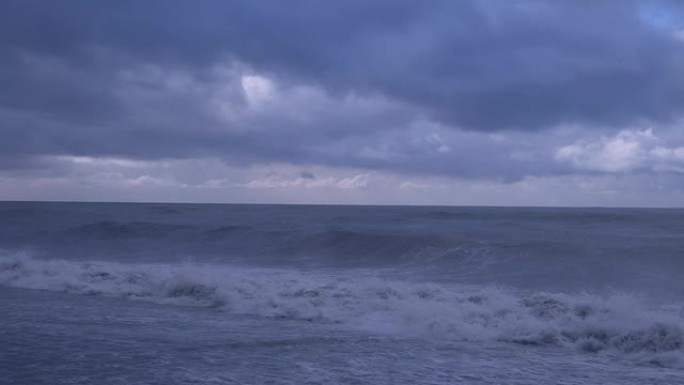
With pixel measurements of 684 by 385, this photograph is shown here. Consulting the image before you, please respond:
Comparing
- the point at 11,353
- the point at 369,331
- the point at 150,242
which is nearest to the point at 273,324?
the point at 369,331

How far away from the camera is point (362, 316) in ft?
47.0

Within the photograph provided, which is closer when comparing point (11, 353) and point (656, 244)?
point (11, 353)

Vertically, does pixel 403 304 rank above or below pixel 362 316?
above

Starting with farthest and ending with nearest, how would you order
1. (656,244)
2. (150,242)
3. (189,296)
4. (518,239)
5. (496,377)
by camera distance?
(150,242), (518,239), (656,244), (189,296), (496,377)

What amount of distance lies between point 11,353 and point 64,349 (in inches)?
Result: 27.2

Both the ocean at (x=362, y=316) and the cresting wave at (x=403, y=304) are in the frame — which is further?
the cresting wave at (x=403, y=304)

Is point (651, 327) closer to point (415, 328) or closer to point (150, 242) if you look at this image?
point (415, 328)

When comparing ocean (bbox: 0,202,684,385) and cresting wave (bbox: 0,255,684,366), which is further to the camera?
cresting wave (bbox: 0,255,684,366)

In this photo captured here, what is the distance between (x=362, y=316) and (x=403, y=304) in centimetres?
128

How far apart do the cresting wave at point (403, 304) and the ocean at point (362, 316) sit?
44 millimetres

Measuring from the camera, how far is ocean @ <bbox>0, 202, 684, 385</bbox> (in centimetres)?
935

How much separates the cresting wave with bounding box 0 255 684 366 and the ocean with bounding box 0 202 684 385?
4 cm

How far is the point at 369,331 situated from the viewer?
12.6m

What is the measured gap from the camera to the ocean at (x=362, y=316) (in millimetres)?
9352
